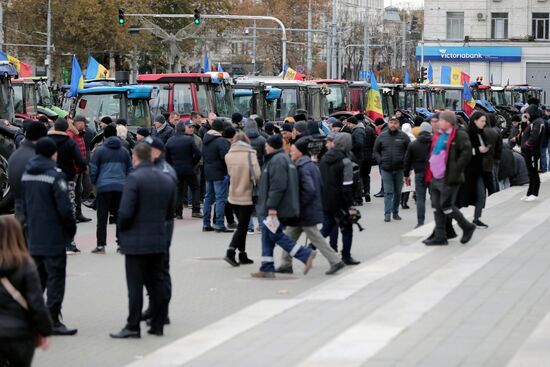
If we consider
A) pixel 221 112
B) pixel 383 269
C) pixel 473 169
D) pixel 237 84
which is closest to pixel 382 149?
pixel 473 169

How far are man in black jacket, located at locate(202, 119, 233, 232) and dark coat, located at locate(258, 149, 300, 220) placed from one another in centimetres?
535

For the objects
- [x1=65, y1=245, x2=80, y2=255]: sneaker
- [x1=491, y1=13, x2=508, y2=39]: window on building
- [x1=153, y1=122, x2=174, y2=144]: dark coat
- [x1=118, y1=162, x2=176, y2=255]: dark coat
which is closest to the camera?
[x1=118, y1=162, x2=176, y2=255]: dark coat

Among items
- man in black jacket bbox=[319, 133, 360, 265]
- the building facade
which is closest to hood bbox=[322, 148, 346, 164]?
man in black jacket bbox=[319, 133, 360, 265]

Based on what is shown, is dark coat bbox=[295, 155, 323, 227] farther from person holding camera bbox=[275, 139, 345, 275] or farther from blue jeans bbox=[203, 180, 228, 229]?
blue jeans bbox=[203, 180, 228, 229]

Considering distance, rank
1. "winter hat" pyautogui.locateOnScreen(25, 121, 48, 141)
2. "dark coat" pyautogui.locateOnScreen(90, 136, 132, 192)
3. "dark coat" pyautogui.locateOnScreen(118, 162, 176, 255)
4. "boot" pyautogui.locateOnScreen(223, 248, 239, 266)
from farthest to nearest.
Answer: "dark coat" pyautogui.locateOnScreen(90, 136, 132, 192)
"boot" pyautogui.locateOnScreen(223, 248, 239, 266)
"winter hat" pyautogui.locateOnScreen(25, 121, 48, 141)
"dark coat" pyautogui.locateOnScreen(118, 162, 176, 255)

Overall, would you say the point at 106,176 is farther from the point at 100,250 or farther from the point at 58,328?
the point at 58,328

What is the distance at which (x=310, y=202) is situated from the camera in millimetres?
14469

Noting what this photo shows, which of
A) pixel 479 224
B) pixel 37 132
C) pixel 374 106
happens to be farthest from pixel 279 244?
pixel 374 106

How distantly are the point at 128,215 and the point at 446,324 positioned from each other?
2808mm

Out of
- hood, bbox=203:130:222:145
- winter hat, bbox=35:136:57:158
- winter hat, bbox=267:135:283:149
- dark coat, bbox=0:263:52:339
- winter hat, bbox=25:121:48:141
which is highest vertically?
winter hat, bbox=25:121:48:141

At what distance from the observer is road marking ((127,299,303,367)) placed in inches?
387

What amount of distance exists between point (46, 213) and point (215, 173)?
870cm

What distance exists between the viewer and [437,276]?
43.8 ft

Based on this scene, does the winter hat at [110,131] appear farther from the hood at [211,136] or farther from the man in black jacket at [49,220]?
the man in black jacket at [49,220]
